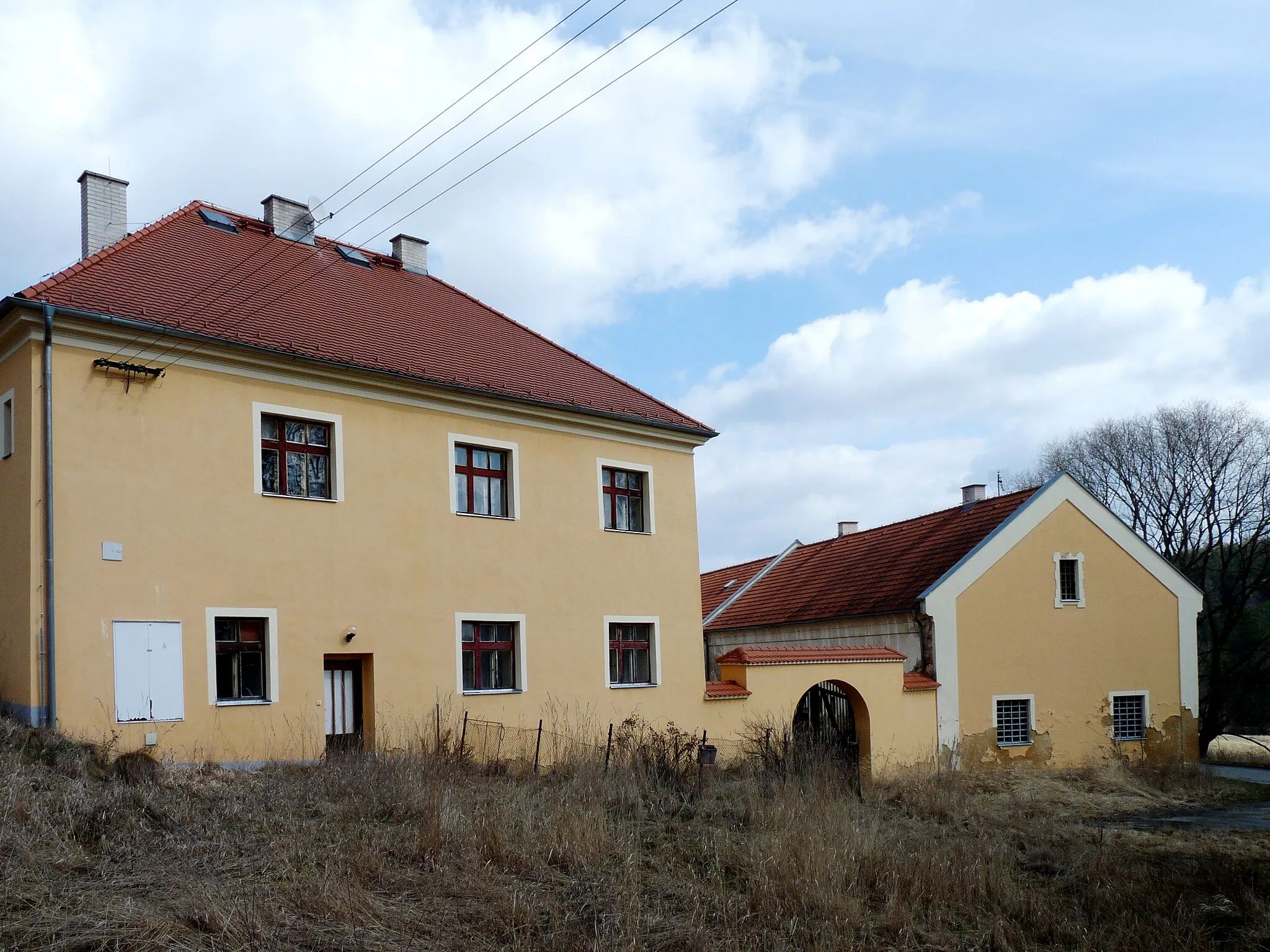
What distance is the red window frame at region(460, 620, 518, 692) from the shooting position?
19.2 metres

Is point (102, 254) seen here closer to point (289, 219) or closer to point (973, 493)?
point (289, 219)

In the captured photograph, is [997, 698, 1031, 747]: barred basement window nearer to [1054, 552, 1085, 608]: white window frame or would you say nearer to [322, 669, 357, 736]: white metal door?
[1054, 552, 1085, 608]: white window frame

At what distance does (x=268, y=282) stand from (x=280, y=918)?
13059 mm

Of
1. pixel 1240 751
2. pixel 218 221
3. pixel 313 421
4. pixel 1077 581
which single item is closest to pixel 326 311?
pixel 313 421

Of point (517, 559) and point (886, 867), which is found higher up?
point (517, 559)

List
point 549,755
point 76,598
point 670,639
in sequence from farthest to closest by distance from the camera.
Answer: point 670,639
point 549,755
point 76,598

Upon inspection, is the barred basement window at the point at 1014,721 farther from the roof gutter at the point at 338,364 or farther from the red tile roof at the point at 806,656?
the roof gutter at the point at 338,364

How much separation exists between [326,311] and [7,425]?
5.30 meters

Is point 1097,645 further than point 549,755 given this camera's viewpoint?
Yes

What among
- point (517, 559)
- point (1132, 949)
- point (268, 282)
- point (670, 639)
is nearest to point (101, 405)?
point (268, 282)

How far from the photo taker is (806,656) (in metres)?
21.8

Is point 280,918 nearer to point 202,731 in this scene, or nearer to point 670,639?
point 202,731

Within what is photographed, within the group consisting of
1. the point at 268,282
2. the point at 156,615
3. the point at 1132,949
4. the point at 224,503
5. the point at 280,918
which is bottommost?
the point at 1132,949

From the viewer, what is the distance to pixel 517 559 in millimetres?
19938
